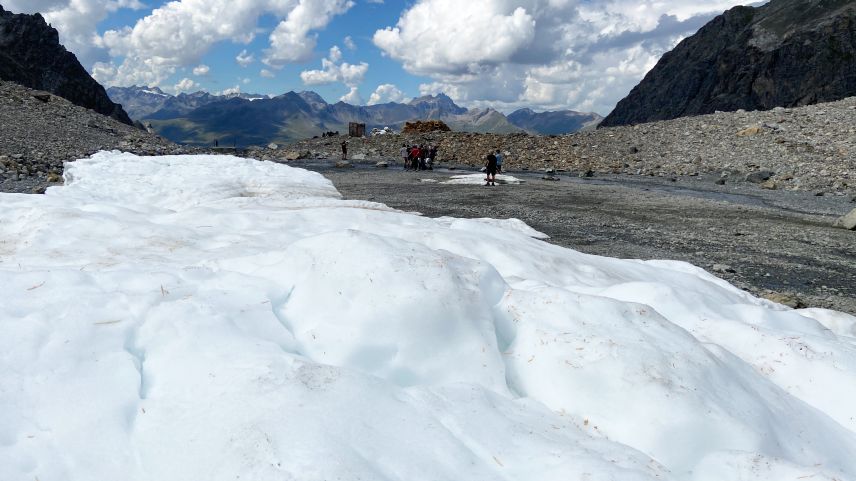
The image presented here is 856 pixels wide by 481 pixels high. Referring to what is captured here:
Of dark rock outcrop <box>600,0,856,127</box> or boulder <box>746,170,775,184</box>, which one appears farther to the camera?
dark rock outcrop <box>600,0,856,127</box>

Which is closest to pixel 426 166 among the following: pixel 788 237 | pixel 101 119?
pixel 101 119

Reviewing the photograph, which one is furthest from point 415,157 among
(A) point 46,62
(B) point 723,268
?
(A) point 46,62

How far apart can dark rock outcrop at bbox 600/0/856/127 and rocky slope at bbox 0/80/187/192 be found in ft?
380

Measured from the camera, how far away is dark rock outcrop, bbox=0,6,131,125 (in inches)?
3723

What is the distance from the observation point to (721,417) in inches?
171

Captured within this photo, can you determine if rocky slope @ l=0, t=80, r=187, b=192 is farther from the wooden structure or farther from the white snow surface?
the wooden structure

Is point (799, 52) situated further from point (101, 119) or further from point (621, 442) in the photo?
point (621, 442)

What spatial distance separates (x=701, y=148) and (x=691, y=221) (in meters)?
24.6

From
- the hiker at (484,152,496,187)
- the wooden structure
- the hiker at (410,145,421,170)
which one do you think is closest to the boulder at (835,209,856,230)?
the hiker at (484,152,496,187)

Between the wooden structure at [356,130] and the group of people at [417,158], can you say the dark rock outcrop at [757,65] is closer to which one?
the wooden structure at [356,130]

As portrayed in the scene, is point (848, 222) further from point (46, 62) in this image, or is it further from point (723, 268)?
point (46, 62)

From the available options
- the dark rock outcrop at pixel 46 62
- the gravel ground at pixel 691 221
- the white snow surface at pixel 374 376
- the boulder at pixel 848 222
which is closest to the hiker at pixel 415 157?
the gravel ground at pixel 691 221

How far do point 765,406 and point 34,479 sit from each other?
18.5ft

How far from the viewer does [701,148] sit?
39562 mm
